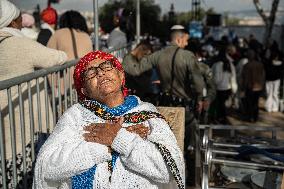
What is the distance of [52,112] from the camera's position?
3240 millimetres

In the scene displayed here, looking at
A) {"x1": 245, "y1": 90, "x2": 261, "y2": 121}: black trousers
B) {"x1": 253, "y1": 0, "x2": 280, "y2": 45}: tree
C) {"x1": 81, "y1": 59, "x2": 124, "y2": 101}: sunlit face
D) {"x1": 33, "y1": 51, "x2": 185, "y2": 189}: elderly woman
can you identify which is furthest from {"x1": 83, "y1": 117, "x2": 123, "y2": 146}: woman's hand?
{"x1": 253, "y1": 0, "x2": 280, "y2": 45}: tree

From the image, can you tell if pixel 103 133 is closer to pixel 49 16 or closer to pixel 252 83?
pixel 49 16

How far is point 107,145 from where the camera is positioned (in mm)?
2049

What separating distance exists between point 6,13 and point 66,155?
1.58m

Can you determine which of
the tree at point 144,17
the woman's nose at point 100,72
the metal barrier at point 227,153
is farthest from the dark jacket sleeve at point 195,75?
the tree at point 144,17

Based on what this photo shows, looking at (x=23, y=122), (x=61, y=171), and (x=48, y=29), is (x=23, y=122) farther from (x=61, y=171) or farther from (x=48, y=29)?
(x=48, y=29)

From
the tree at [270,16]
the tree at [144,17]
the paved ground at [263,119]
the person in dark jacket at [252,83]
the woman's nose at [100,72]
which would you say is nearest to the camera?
the woman's nose at [100,72]

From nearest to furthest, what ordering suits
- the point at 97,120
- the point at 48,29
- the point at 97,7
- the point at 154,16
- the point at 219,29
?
the point at 97,120 < the point at 97,7 < the point at 48,29 < the point at 154,16 < the point at 219,29

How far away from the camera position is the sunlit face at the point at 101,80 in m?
2.19

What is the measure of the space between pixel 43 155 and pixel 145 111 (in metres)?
0.55

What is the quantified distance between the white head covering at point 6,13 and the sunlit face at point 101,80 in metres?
1.19

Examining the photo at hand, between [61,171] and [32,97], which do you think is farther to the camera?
[32,97]

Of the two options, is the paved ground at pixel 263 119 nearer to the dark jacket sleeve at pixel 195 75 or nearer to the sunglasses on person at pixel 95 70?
the dark jacket sleeve at pixel 195 75

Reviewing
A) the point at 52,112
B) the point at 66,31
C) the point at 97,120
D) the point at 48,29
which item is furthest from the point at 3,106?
the point at 48,29
